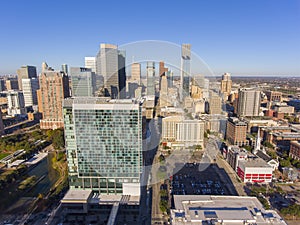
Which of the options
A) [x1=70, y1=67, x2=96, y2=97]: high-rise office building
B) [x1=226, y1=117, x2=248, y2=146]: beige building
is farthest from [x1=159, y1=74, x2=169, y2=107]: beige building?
[x1=226, y1=117, x2=248, y2=146]: beige building

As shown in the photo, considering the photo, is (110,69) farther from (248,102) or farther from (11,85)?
(11,85)

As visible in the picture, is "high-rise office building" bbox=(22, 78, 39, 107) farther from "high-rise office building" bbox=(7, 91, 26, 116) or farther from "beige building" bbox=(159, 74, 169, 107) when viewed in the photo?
"beige building" bbox=(159, 74, 169, 107)

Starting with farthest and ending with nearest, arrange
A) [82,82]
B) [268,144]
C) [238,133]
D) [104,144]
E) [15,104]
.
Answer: [15,104] < [268,144] < [238,133] < [82,82] < [104,144]

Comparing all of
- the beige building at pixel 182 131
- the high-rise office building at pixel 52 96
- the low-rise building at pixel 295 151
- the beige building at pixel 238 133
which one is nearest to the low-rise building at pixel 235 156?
the beige building at pixel 182 131

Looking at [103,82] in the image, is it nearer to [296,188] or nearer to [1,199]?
[1,199]

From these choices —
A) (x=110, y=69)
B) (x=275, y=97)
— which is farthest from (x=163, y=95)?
(x=275, y=97)

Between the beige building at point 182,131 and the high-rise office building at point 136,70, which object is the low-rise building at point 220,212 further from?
the beige building at point 182,131
